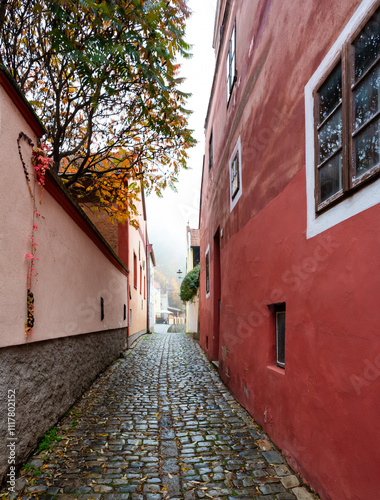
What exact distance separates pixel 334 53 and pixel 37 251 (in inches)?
128

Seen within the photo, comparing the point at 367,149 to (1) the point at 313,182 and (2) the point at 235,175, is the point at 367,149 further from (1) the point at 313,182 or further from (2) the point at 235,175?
(2) the point at 235,175

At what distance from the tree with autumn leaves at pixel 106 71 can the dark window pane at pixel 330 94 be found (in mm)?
2283

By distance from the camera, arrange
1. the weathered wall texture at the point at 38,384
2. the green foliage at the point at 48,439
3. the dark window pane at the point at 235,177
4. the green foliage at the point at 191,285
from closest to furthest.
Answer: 1. the weathered wall texture at the point at 38,384
2. the green foliage at the point at 48,439
3. the dark window pane at the point at 235,177
4. the green foliage at the point at 191,285

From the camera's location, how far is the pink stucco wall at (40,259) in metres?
2.89

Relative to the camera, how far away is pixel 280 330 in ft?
13.0

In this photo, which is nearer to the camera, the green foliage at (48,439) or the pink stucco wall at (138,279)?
the green foliage at (48,439)

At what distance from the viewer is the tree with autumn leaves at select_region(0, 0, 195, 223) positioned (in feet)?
13.5

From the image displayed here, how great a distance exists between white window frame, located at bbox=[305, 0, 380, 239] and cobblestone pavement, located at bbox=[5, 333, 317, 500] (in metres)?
2.11

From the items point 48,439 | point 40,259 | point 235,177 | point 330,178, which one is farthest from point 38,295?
point 235,177

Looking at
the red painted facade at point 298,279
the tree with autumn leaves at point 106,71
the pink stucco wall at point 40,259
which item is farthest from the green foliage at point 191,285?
the red painted facade at point 298,279

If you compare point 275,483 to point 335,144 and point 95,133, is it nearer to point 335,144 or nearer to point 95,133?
point 335,144

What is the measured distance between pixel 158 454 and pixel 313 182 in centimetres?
305

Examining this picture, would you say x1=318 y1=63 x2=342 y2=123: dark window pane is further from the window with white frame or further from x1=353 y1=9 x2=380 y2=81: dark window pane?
the window with white frame

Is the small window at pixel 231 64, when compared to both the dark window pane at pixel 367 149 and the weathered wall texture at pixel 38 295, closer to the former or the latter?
the weathered wall texture at pixel 38 295
